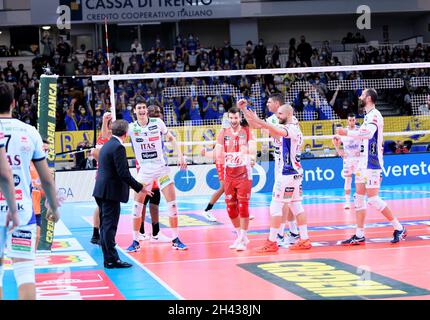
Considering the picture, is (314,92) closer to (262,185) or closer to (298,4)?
(262,185)

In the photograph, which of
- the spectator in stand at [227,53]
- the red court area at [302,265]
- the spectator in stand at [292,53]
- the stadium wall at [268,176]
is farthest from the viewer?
the spectator in stand at [292,53]

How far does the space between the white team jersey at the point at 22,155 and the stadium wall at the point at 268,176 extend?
1399 cm

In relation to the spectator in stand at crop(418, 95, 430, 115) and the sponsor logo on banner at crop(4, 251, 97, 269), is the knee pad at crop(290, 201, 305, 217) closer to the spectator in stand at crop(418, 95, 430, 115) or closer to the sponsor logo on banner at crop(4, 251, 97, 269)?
the sponsor logo on banner at crop(4, 251, 97, 269)

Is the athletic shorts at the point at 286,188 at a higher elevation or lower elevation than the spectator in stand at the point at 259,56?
lower

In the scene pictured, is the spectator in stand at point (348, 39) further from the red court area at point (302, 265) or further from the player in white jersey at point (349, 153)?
the red court area at point (302, 265)

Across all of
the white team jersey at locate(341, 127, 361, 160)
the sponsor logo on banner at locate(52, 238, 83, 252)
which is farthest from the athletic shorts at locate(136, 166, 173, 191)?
the white team jersey at locate(341, 127, 361, 160)

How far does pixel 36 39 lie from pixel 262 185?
1837 centimetres

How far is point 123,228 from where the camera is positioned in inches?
607

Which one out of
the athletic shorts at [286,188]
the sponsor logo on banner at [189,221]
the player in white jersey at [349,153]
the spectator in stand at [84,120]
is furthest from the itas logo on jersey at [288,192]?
the spectator in stand at [84,120]

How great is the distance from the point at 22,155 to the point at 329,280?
4180 millimetres

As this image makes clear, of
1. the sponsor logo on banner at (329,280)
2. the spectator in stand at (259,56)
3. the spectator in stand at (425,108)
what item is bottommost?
the sponsor logo on banner at (329,280)

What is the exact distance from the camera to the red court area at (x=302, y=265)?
28.4 feet

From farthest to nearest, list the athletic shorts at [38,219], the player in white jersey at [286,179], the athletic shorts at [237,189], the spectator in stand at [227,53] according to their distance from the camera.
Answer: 1. the spectator in stand at [227,53]
2. the athletic shorts at [237,189]
3. the player in white jersey at [286,179]
4. the athletic shorts at [38,219]

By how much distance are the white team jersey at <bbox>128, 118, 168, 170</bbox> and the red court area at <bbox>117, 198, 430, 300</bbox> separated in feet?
4.62
